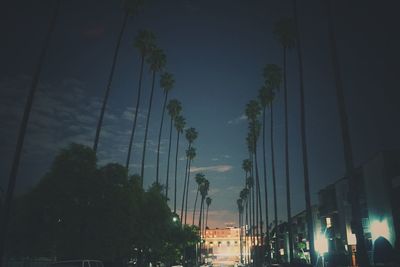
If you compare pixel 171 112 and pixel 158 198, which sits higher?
pixel 171 112

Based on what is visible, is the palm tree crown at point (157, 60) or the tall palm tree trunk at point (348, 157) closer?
the tall palm tree trunk at point (348, 157)

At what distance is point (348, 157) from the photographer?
2056 centimetres

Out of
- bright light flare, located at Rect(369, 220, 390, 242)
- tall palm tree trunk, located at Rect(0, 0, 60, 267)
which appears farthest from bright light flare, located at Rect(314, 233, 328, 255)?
tall palm tree trunk, located at Rect(0, 0, 60, 267)

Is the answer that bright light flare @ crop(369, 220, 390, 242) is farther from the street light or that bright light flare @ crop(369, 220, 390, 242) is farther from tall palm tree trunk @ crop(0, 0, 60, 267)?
tall palm tree trunk @ crop(0, 0, 60, 267)

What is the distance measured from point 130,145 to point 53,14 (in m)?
20.8

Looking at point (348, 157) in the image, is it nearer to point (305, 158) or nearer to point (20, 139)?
point (305, 158)

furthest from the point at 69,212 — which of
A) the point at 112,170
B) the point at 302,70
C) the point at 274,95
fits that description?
the point at 274,95

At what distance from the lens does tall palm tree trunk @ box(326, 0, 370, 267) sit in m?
19.0

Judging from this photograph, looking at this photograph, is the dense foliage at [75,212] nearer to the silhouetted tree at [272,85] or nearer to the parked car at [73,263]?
the parked car at [73,263]

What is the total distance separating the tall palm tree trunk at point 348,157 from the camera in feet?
62.3

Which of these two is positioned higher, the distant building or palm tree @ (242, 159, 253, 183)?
palm tree @ (242, 159, 253, 183)

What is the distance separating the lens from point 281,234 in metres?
95.5

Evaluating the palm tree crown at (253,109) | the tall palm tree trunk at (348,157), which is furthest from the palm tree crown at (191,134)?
the tall palm tree trunk at (348,157)

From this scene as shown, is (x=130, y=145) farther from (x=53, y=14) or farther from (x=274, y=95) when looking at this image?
(x=274, y=95)
